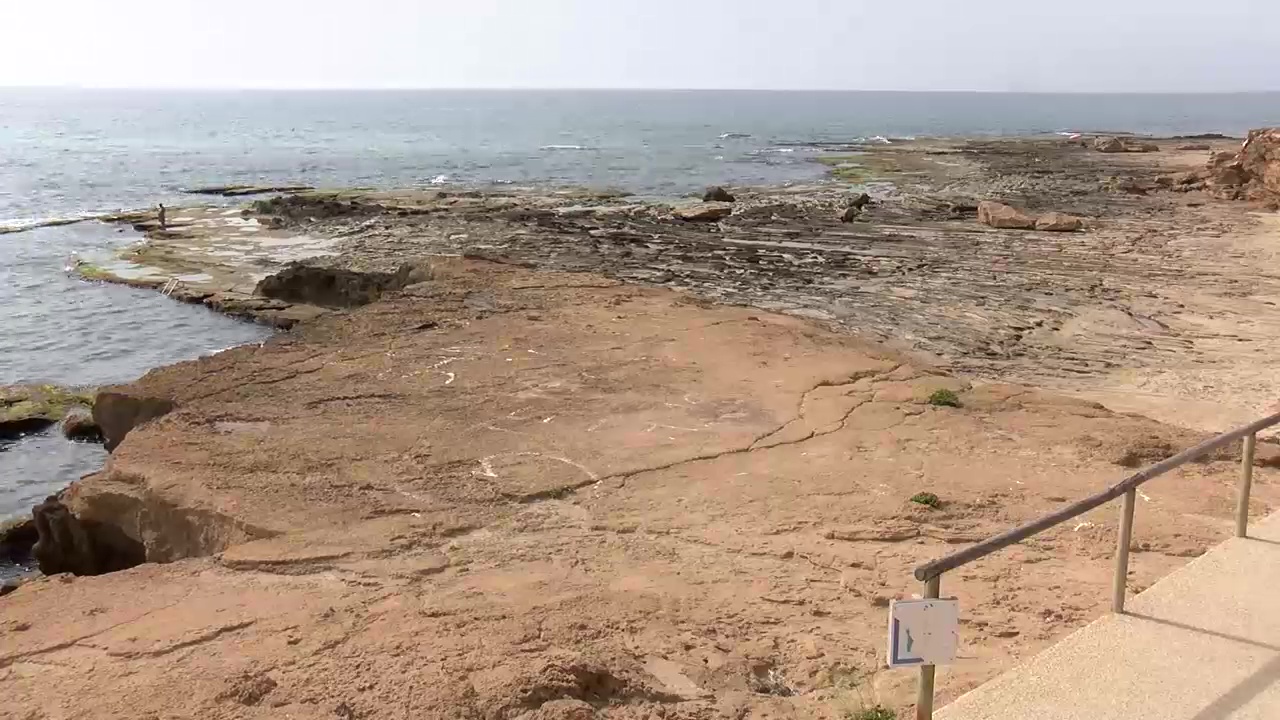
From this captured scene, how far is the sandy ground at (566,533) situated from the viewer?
19.1 feet

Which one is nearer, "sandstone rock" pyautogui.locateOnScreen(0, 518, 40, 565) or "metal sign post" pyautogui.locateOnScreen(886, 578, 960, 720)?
"metal sign post" pyautogui.locateOnScreen(886, 578, 960, 720)

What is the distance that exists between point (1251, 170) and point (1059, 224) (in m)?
12.7

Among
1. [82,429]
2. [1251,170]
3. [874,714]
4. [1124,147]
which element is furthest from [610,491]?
[1124,147]

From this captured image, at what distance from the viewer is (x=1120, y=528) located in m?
5.42

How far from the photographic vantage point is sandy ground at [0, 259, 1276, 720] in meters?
5.81

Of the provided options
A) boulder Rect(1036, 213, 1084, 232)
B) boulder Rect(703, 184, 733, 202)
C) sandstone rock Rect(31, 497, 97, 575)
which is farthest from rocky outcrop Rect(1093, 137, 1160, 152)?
sandstone rock Rect(31, 497, 97, 575)

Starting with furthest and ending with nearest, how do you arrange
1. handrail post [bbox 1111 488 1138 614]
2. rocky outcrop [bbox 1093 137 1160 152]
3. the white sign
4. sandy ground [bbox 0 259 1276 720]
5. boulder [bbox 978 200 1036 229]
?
rocky outcrop [bbox 1093 137 1160 152] < boulder [bbox 978 200 1036 229] < sandy ground [bbox 0 259 1276 720] < handrail post [bbox 1111 488 1138 614] < the white sign

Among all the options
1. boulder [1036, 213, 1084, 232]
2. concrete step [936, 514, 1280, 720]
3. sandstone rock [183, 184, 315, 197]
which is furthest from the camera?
sandstone rock [183, 184, 315, 197]

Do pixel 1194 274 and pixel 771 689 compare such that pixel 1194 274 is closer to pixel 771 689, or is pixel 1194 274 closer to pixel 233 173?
pixel 771 689

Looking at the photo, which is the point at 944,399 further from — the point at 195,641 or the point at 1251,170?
the point at 1251,170

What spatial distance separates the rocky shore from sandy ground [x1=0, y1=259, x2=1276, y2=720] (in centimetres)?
3

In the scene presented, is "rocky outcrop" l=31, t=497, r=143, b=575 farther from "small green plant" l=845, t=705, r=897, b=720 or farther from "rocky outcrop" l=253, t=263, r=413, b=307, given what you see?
"rocky outcrop" l=253, t=263, r=413, b=307

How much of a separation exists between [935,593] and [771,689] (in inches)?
73.9

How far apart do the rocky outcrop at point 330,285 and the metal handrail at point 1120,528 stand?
17488mm
